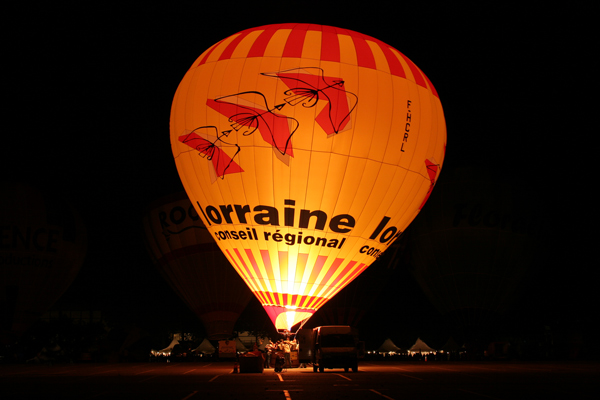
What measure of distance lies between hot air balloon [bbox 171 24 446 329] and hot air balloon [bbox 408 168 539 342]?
1631 cm

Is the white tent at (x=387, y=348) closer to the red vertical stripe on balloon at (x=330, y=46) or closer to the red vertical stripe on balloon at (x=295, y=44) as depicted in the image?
the red vertical stripe on balloon at (x=330, y=46)

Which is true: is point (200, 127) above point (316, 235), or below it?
above

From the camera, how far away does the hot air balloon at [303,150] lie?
22391 mm

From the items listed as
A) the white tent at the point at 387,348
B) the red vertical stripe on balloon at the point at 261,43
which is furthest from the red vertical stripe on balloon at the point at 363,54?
the white tent at the point at 387,348

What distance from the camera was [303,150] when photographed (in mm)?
22266

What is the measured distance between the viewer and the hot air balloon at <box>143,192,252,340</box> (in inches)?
A: 1571

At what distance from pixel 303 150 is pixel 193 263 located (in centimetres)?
1933

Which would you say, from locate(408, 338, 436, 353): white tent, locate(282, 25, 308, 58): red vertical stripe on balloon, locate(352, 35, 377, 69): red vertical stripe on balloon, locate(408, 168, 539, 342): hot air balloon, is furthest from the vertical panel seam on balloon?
locate(408, 338, 436, 353): white tent

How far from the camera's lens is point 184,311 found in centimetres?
5334

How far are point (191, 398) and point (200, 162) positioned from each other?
12.0m

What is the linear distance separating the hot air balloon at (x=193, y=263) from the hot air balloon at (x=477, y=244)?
1177cm

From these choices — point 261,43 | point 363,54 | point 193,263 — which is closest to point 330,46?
point 363,54

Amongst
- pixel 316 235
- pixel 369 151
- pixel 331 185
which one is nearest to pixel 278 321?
pixel 316 235

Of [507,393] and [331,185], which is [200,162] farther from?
[507,393]
